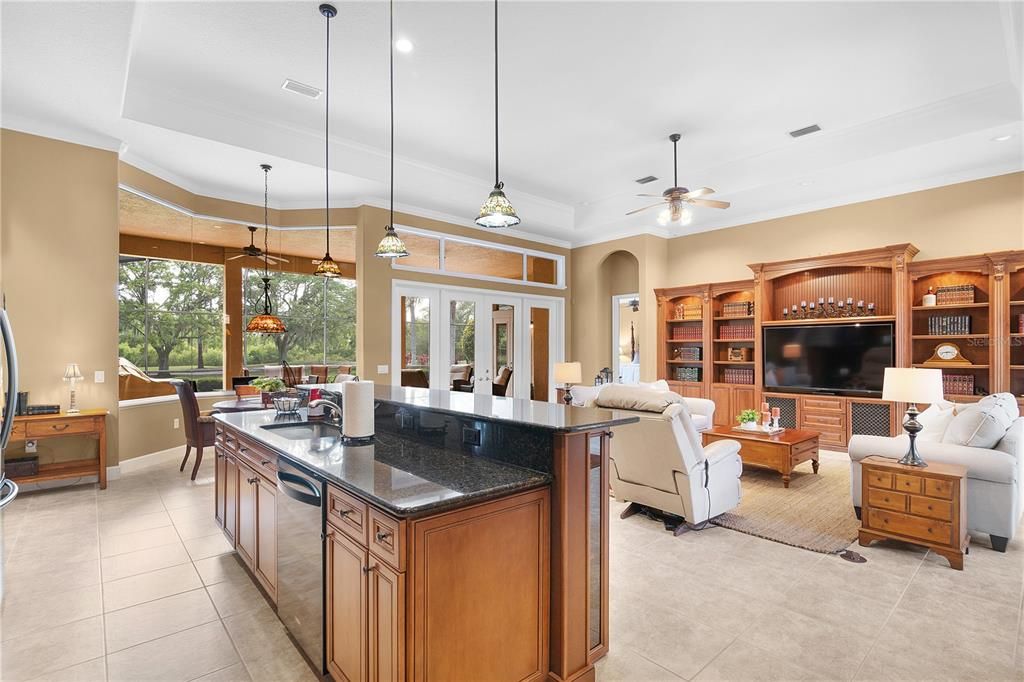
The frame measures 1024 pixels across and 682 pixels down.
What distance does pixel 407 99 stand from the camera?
4691 mm

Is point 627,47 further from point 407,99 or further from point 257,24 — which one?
point 257,24

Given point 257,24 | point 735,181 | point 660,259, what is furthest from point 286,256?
point 735,181

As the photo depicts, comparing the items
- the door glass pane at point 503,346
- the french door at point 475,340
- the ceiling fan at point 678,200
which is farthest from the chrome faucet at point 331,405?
the door glass pane at point 503,346

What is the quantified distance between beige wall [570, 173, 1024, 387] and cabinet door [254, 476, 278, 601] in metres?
6.74

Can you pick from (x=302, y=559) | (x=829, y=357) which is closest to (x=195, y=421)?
(x=302, y=559)

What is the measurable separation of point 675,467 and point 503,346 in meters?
5.09

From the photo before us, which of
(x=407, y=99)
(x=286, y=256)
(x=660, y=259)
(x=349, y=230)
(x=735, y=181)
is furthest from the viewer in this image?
(x=660, y=259)

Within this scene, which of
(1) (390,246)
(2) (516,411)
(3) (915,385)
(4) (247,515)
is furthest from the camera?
(1) (390,246)

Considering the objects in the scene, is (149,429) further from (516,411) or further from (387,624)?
(387,624)

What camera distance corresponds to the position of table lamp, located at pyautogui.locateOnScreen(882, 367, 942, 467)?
3389 millimetres

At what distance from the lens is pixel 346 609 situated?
1906 millimetres

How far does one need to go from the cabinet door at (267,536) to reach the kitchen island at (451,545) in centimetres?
1

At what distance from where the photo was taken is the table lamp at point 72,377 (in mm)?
4633

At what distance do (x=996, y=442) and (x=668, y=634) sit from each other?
2.89 metres
